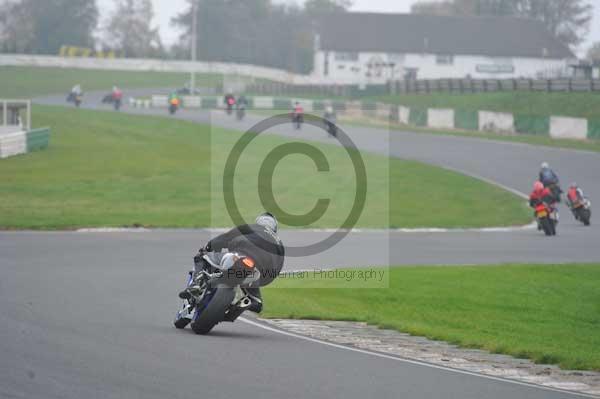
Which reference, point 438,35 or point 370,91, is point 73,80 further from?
point 438,35

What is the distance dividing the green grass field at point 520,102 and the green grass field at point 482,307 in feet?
118

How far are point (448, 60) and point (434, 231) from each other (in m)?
85.2

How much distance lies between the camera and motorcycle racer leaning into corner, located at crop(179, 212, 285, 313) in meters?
10.5

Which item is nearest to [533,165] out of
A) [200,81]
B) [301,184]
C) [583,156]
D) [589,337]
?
[583,156]

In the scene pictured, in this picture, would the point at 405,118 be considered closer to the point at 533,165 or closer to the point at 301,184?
the point at 533,165

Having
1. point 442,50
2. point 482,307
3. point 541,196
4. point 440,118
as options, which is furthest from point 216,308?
point 442,50

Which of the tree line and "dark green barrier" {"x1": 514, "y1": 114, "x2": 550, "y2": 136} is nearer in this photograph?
"dark green barrier" {"x1": 514, "y1": 114, "x2": 550, "y2": 136}

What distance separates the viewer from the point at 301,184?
3266 centimetres

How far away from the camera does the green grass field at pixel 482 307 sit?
11.4 meters

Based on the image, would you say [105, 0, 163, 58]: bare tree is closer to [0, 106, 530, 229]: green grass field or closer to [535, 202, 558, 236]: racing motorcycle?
[0, 106, 530, 229]: green grass field

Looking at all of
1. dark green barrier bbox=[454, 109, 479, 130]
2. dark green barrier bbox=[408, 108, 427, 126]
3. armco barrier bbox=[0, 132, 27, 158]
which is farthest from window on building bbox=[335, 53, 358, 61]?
armco barrier bbox=[0, 132, 27, 158]

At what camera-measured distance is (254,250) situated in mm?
10477

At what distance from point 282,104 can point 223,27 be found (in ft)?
193

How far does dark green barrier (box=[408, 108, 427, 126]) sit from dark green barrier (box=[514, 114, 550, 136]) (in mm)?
7502
